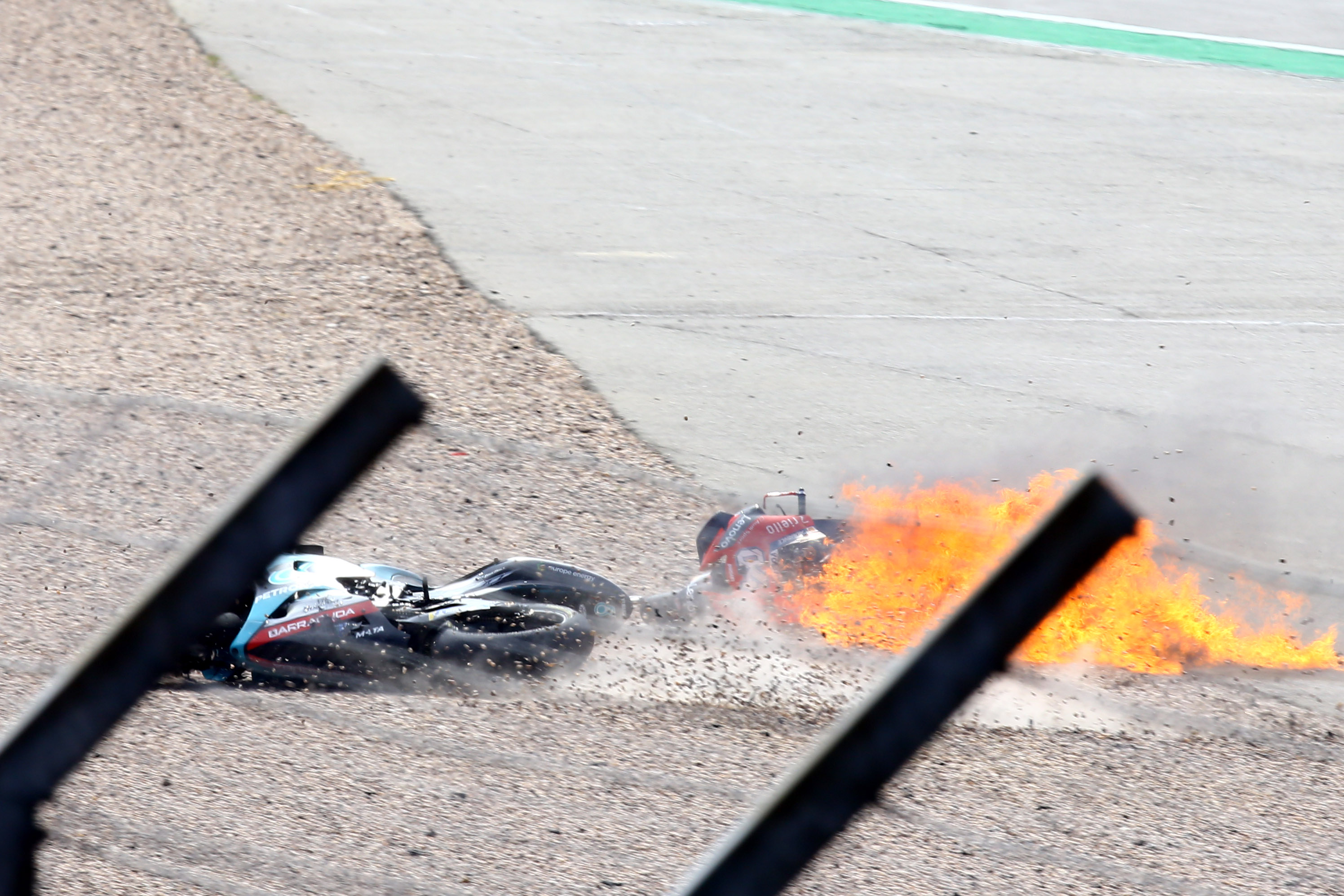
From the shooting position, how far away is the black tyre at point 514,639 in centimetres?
503

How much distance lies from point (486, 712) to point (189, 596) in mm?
3111

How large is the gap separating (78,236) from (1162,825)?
7.98 meters

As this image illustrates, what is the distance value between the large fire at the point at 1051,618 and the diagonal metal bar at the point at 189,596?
3936mm

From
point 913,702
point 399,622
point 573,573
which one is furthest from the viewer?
point 573,573

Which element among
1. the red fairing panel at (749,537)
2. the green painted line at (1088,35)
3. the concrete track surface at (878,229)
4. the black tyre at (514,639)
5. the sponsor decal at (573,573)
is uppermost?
the green painted line at (1088,35)

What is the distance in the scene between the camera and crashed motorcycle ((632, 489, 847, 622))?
5555 mm

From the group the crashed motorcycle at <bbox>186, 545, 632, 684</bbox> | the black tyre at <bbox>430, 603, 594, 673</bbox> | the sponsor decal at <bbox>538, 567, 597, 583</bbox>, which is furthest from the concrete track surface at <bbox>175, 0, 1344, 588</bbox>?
the black tyre at <bbox>430, 603, 594, 673</bbox>

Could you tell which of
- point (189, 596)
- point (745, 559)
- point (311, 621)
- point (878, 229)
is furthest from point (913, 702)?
point (878, 229)

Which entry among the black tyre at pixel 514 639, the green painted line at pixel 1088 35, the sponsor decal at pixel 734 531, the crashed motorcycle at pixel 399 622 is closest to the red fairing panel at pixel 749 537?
the sponsor decal at pixel 734 531

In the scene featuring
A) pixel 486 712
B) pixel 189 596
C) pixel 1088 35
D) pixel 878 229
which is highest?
pixel 1088 35

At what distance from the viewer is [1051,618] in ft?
17.0

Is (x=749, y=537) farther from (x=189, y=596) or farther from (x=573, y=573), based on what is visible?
(x=189, y=596)

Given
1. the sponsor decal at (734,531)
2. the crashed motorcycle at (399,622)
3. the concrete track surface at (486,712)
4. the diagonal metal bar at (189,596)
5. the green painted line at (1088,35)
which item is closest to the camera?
the diagonal metal bar at (189,596)

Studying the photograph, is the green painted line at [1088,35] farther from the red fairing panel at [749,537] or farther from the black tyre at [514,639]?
the black tyre at [514,639]
